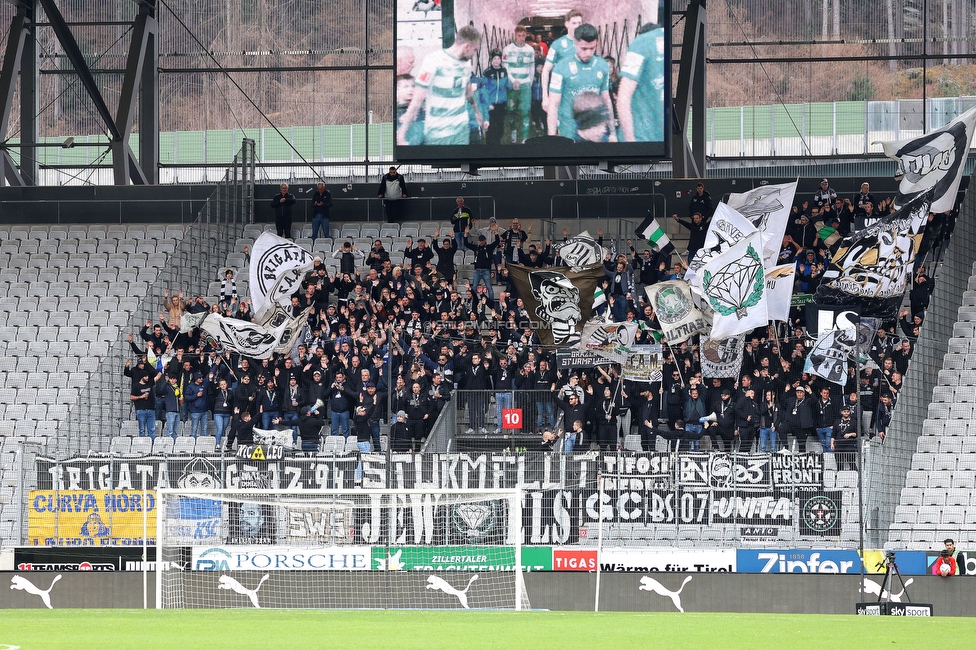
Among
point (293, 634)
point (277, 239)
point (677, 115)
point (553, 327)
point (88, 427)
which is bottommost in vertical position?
point (293, 634)

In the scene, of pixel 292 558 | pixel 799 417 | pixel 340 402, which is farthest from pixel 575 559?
pixel 340 402

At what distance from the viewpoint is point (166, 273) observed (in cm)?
2934

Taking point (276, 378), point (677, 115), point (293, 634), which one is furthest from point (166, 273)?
point (293, 634)

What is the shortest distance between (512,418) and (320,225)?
9259 millimetres

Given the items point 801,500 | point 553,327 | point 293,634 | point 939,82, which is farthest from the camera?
point 939,82

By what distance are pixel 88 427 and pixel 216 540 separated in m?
5.13

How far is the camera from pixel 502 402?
77.5ft

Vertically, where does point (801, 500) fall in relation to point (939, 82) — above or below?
below

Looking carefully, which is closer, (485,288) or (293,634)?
(293,634)

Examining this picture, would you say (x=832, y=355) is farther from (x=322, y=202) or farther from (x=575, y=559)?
(x=322, y=202)

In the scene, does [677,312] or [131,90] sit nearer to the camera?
[677,312]

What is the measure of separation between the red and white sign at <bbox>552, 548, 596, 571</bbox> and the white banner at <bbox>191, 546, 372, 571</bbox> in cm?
272

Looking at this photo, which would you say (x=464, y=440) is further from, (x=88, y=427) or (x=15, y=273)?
(x=15, y=273)

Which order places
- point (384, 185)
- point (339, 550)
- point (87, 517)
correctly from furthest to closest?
1. point (384, 185)
2. point (87, 517)
3. point (339, 550)
